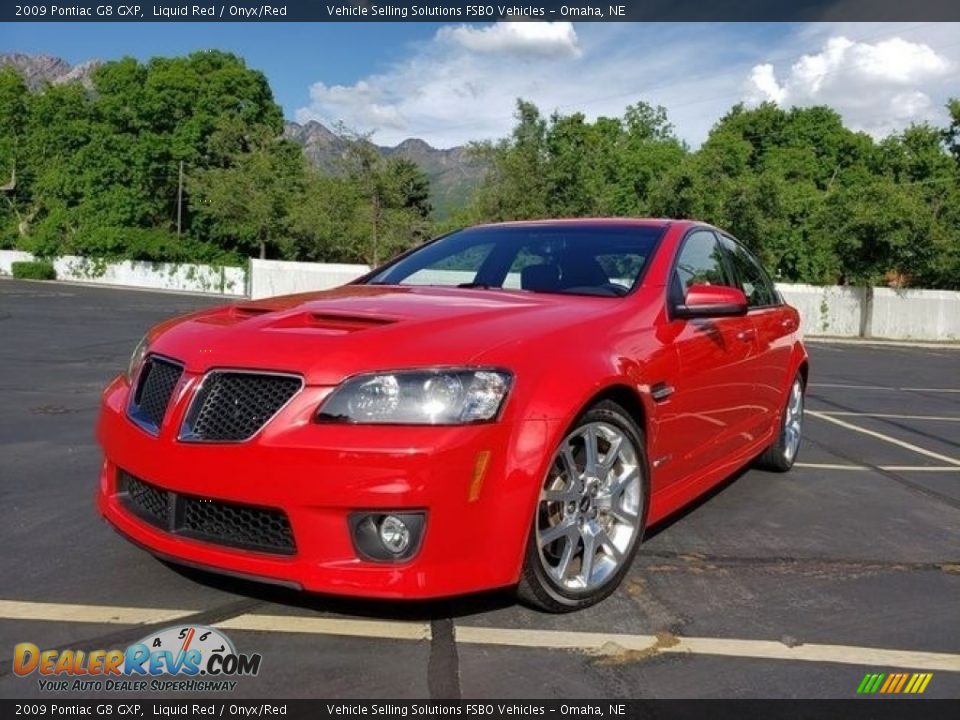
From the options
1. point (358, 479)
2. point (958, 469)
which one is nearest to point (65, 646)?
point (358, 479)

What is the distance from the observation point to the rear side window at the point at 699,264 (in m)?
3.96

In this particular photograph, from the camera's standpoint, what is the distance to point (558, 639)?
2822 millimetres

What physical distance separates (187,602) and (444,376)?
4.42ft

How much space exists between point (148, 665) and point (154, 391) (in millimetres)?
964

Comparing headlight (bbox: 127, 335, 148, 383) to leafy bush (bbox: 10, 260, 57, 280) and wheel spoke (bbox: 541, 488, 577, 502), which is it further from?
leafy bush (bbox: 10, 260, 57, 280)

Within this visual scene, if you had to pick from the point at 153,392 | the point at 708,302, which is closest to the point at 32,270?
the point at 153,392

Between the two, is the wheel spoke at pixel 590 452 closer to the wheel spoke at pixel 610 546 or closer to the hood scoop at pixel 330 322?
the wheel spoke at pixel 610 546

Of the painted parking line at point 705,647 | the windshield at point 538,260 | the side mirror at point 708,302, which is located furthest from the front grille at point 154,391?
the side mirror at point 708,302

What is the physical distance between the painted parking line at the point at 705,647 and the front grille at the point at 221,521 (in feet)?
2.37

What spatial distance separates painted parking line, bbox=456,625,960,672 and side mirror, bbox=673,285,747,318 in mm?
1417

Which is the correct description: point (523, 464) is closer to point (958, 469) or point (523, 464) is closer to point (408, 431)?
point (408, 431)

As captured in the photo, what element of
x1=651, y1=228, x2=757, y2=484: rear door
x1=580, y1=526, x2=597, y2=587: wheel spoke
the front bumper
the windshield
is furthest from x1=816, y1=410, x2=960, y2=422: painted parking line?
the front bumper

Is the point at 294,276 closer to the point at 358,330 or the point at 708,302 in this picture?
the point at 708,302

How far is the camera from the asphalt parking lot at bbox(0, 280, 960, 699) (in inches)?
101
